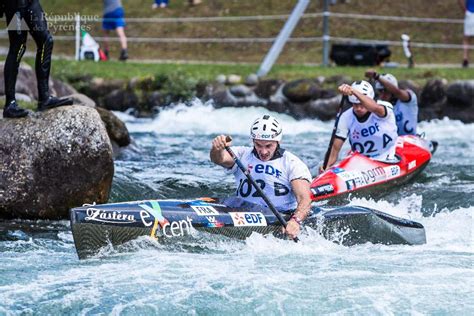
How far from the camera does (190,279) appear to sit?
7770 millimetres

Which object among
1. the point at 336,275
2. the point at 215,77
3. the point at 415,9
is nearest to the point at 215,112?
the point at 215,77

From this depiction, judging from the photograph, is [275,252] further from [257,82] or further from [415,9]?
[415,9]

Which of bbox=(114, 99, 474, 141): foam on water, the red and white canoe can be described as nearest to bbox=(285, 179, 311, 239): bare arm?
the red and white canoe

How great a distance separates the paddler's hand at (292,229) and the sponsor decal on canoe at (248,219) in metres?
0.24

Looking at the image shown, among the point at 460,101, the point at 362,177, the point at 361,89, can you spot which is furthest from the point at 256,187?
the point at 460,101

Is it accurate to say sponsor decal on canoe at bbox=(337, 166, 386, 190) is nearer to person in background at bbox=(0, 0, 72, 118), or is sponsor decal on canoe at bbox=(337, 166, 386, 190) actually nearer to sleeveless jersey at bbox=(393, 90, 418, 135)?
sleeveless jersey at bbox=(393, 90, 418, 135)

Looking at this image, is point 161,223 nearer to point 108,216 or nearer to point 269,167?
point 108,216

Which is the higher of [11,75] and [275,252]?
[11,75]

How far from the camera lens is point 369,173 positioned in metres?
12.0

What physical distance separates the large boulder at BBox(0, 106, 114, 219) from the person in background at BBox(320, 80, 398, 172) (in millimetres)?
3159

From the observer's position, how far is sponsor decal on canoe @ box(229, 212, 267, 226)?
879 centimetres

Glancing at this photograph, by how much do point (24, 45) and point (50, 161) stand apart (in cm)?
117

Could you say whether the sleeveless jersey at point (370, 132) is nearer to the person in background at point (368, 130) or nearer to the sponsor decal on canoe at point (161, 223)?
the person in background at point (368, 130)

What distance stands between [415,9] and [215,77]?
801 cm
